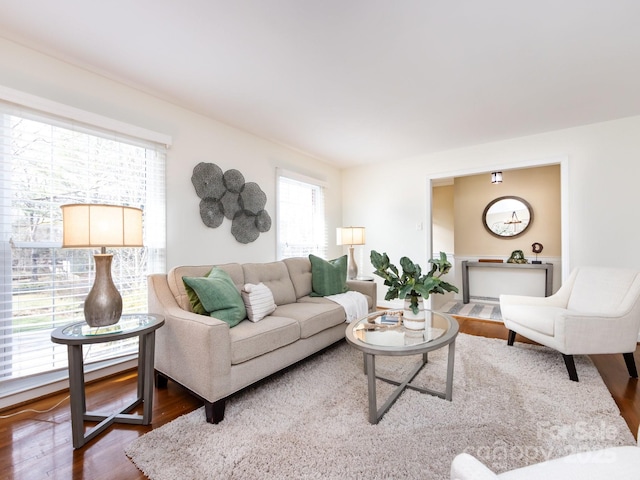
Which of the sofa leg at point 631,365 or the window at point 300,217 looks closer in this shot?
the sofa leg at point 631,365

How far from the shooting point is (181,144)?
2.96 meters

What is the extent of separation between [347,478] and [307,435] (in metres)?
0.36

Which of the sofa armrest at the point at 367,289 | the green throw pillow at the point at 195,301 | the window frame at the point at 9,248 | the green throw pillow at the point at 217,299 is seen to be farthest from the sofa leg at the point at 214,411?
the sofa armrest at the point at 367,289

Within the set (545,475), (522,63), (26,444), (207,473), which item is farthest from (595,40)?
(26,444)

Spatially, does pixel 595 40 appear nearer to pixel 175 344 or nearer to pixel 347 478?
pixel 347 478

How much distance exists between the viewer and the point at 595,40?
6.45 feet

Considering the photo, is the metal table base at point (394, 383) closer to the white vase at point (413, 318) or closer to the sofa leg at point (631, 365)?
the white vase at point (413, 318)

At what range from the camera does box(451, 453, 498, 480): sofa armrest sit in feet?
2.04

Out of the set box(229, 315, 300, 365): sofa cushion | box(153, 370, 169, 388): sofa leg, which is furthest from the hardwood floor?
box(229, 315, 300, 365): sofa cushion

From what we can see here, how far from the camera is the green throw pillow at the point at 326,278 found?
10.7ft

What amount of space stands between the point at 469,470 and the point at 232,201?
10.5 feet

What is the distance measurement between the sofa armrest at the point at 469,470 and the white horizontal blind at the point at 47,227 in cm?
270

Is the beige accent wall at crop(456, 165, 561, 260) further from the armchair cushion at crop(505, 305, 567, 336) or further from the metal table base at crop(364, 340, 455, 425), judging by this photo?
the metal table base at crop(364, 340, 455, 425)

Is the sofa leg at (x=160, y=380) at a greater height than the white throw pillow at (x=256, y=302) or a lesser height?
lesser
